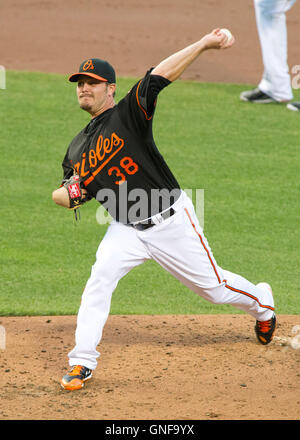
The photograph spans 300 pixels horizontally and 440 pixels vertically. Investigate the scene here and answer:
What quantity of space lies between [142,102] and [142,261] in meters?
0.93

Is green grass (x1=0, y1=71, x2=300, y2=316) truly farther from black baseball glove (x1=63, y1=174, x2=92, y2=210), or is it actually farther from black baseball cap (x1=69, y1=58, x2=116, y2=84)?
black baseball cap (x1=69, y1=58, x2=116, y2=84)

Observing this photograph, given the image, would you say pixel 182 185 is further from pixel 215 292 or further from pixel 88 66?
pixel 88 66

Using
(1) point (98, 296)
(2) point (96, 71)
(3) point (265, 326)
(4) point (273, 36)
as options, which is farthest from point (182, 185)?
(1) point (98, 296)

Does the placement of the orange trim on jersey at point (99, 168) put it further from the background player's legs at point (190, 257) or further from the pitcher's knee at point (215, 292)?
the pitcher's knee at point (215, 292)

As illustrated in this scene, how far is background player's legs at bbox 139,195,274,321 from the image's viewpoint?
4.88 m

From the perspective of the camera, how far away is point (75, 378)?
4.76m

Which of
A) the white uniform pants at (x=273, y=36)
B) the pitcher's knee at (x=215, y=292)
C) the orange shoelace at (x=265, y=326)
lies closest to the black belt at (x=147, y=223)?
the pitcher's knee at (x=215, y=292)

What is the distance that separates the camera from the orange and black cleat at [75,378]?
475 centimetres

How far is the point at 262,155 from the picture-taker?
9695 mm

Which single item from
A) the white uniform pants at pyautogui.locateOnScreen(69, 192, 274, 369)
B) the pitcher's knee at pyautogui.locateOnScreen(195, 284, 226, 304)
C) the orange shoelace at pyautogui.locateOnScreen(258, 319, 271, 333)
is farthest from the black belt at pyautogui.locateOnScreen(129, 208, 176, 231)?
the orange shoelace at pyautogui.locateOnScreen(258, 319, 271, 333)

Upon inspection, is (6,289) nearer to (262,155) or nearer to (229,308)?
(229,308)

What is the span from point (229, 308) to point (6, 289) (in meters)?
1.72

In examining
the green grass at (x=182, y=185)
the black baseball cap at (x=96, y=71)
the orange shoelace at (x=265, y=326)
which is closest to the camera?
the black baseball cap at (x=96, y=71)

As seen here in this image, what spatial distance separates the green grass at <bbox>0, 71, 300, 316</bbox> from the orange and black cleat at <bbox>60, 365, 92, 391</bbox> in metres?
1.38
